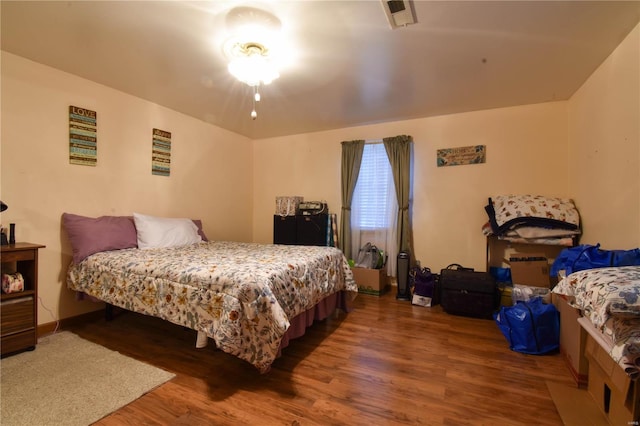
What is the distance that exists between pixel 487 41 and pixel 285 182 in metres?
3.33

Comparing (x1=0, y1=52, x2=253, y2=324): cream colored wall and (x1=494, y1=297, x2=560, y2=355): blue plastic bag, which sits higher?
(x1=0, y1=52, x2=253, y2=324): cream colored wall

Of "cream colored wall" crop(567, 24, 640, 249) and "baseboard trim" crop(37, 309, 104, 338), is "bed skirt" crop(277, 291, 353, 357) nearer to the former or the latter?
"baseboard trim" crop(37, 309, 104, 338)

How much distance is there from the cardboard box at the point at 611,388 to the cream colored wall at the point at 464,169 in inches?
74.7

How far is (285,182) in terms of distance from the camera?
15.4 ft

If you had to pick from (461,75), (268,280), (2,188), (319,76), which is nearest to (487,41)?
(461,75)

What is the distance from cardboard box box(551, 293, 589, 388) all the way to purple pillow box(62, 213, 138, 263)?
377 centimetres

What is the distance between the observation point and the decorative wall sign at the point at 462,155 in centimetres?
344

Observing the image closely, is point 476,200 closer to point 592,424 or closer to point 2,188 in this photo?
point 592,424

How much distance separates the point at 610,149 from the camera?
2213 millimetres

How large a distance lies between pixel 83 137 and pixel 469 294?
4.28 metres

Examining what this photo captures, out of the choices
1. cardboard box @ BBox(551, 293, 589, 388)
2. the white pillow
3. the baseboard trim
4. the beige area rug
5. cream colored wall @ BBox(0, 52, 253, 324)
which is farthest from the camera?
the white pillow

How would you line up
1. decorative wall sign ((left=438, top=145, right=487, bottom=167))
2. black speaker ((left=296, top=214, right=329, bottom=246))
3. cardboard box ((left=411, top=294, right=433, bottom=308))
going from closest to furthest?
cardboard box ((left=411, top=294, right=433, bottom=308)) < decorative wall sign ((left=438, top=145, right=487, bottom=167)) < black speaker ((left=296, top=214, right=329, bottom=246))

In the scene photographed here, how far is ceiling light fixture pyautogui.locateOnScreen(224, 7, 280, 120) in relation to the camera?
178 cm

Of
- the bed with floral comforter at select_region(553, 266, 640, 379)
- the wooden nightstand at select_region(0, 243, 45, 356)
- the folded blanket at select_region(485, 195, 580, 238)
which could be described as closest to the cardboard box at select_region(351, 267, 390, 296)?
the folded blanket at select_region(485, 195, 580, 238)
